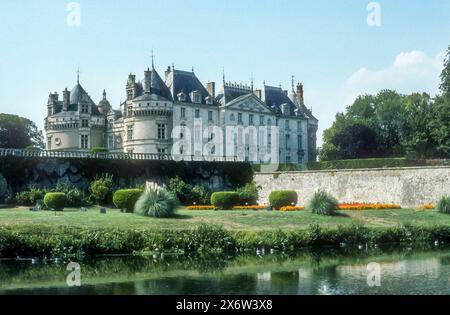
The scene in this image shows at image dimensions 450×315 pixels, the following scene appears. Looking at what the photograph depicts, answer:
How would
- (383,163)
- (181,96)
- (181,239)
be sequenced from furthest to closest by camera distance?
(181,96), (383,163), (181,239)

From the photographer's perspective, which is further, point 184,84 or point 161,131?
point 184,84

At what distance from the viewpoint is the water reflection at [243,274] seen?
14.1 metres

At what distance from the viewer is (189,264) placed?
18.8m

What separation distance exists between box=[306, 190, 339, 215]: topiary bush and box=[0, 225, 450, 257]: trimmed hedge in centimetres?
309

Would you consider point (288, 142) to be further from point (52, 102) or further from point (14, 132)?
point (14, 132)

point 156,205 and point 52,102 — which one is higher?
point 52,102

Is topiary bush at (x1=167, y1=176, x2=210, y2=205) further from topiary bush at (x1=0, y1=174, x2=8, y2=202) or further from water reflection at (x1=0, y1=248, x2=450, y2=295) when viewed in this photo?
water reflection at (x1=0, y1=248, x2=450, y2=295)

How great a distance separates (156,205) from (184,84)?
94.4ft

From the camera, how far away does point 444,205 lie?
1140 inches

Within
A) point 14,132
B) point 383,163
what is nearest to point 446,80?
point 383,163

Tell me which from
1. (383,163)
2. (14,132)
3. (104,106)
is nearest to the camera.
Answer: (383,163)

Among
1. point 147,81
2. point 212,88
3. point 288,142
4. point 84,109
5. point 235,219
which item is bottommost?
point 235,219

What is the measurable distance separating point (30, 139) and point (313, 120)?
95.7 ft

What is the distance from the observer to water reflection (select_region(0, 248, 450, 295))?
46.1 feet
